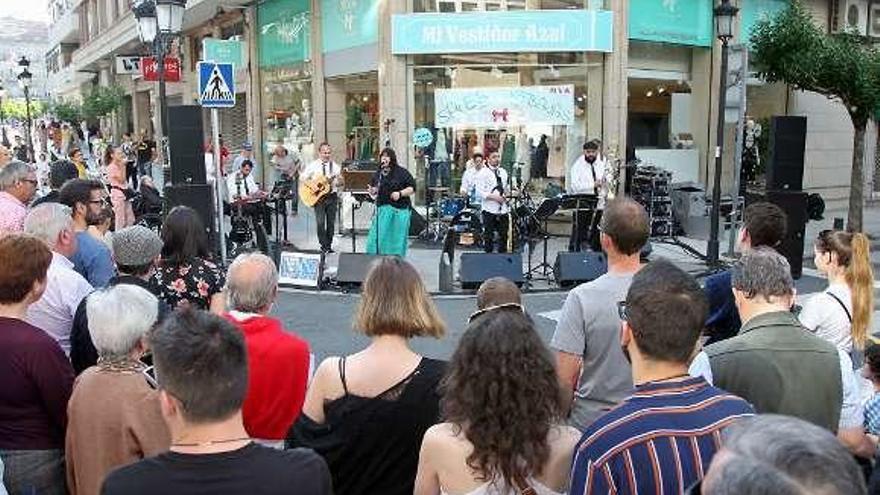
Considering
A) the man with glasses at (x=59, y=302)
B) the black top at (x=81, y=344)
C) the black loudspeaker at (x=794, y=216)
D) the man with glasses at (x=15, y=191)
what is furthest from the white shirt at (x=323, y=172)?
the black top at (x=81, y=344)

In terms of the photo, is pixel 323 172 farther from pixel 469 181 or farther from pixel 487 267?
pixel 487 267

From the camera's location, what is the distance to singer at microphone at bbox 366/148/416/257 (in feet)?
37.0

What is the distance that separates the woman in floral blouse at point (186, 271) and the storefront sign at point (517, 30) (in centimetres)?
1206

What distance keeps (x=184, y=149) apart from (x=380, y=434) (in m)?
9.89

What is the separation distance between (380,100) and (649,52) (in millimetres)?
5924

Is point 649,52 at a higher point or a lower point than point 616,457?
higher

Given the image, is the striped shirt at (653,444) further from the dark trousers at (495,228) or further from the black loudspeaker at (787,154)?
the black loudspeaker at (787,154)

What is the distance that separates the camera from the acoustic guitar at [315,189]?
516 inches

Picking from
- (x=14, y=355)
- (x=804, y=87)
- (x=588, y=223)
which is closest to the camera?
(x=14, y=355)

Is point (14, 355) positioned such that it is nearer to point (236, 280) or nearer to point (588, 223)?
point (236, 280)

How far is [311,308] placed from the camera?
32.6 ft

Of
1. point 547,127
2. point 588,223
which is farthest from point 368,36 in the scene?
point 588,223

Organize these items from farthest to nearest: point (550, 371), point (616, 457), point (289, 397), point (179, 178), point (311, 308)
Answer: point (179, 178)
point (311, 308)
point (289, 397)
point (550, 371)
point (616, 457)

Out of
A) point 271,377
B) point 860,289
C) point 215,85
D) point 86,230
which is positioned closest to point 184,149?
point 215,85
